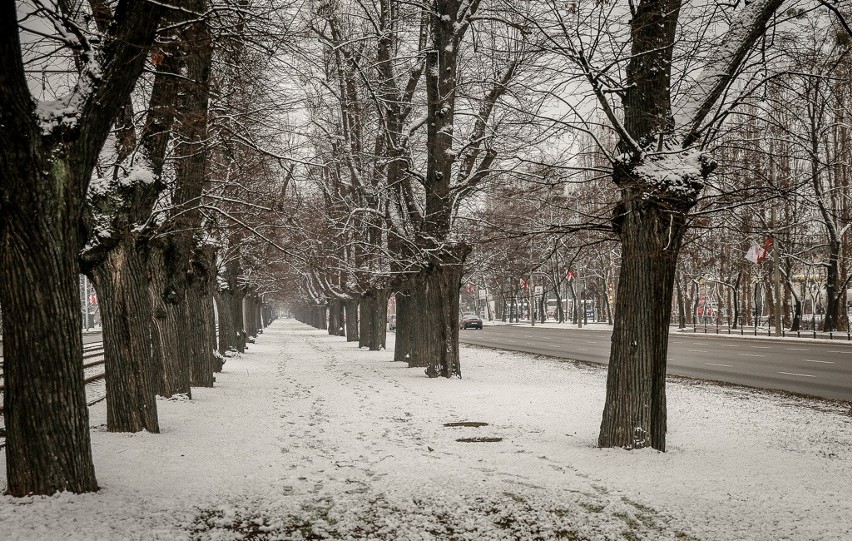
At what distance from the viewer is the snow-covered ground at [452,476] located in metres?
5.57

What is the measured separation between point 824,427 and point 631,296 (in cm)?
452

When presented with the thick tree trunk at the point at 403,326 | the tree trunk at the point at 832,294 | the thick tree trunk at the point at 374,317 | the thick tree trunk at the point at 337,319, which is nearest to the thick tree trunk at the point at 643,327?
the thick tree trunk at the point at 403,326

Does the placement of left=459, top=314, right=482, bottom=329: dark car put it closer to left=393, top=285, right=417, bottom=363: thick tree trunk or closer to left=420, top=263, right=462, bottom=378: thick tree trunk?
left=393, top=285, right=417, bottom=363: thick tree trunk

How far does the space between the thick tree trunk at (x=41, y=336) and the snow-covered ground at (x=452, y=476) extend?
0.95 ft

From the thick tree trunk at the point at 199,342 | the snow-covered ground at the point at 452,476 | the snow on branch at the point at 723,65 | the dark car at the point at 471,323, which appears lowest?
the dark car at the point at 471,323

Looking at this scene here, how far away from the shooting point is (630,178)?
8.09 metres

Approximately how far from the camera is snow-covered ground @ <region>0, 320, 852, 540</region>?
18.3ft

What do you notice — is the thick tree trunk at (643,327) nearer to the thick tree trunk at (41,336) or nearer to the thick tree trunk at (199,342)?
the thick tree trunk at (41,336)

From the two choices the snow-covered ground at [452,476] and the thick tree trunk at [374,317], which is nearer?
the snow-covered ground at [452,476]

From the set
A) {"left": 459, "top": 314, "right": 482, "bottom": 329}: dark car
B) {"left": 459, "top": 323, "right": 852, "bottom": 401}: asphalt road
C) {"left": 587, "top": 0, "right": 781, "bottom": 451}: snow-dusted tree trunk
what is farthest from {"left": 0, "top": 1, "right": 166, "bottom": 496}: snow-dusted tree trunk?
{"left": 459, "top": 314, "right": 482, "bottom": 329}: dark car

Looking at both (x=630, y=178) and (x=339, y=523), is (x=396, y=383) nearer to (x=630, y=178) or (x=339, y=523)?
(x=630, y=178)

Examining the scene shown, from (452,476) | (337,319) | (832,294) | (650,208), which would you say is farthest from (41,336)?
(337,319)

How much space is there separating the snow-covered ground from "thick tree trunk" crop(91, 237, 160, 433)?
0.33 metres

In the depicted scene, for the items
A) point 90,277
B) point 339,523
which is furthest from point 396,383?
point 339,523
